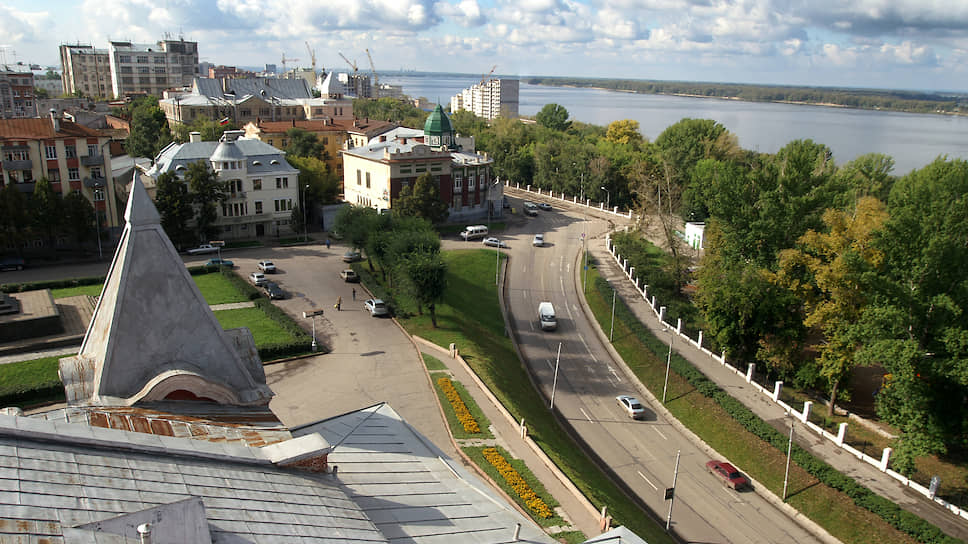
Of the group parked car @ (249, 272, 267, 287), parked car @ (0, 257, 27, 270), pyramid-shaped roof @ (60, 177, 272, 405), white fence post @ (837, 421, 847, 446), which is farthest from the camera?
parked car @ (0, 257, 27, 270)

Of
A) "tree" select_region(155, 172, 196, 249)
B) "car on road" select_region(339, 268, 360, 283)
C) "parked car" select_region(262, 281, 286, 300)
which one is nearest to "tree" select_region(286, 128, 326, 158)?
"tree" select_region(155, 172, 196, 249)

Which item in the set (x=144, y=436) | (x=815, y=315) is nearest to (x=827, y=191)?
(x=815, y=315)

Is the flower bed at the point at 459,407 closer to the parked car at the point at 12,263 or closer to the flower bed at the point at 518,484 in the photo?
the flower bed at the point at 518,484

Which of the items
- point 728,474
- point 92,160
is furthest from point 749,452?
point 92,160

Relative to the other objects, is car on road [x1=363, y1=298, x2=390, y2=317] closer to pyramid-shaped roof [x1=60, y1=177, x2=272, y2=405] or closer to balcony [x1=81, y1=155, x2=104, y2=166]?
pyramid-shaped roof [x1=60, y1=177, x2=272, y2=405]

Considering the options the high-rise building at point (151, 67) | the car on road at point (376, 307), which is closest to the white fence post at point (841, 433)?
the car on road at point (376, 307)
